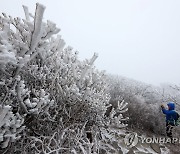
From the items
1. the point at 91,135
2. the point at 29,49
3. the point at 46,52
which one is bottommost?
the point at 91,135

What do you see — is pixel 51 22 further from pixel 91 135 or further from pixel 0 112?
pixel 91 135

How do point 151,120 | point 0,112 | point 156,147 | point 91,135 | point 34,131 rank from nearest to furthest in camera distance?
point 0,112 < point 34,131 < point 91,135 < point 156,147 < point 151,120

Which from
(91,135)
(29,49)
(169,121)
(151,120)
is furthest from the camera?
(151,120)

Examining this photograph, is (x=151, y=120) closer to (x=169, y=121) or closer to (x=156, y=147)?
(x=169, y=121)

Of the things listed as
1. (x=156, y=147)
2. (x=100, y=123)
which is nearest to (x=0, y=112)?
(x=100, y=123)

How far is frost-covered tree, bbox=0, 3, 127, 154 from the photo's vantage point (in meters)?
1.68

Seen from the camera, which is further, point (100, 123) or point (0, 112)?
point (100, 123)

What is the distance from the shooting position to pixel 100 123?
8.71ft

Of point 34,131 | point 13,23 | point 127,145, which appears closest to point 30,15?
point 13,23

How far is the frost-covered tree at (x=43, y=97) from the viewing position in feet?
5.51

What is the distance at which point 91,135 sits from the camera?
2.83m

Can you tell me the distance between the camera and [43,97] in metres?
1.80

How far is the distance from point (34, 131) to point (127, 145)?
3.13m

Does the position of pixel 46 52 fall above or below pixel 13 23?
below
